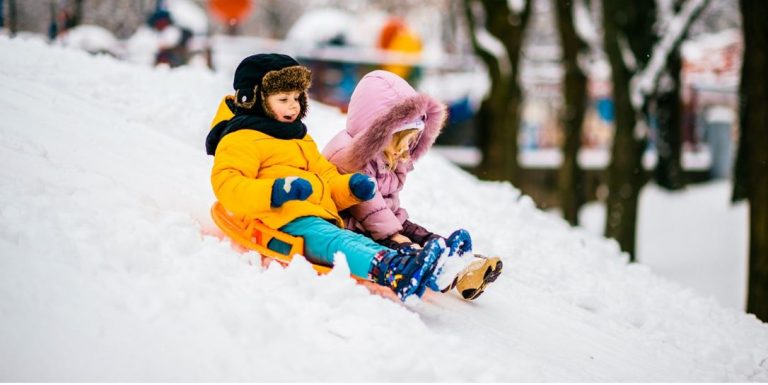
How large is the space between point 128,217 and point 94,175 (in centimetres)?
63

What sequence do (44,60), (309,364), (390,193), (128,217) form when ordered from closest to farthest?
(309,364), (128,217), (390,193), (44,60)

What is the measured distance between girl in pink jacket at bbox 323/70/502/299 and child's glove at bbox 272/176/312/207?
0.69m

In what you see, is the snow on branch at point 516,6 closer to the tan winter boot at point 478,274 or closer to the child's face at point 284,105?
the child's face at point 284,105

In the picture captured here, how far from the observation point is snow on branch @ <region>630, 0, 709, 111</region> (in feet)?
34.2

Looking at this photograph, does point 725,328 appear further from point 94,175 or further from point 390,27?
point 390,27

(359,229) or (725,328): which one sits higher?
(359,229)

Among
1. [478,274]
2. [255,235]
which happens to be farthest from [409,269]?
[255,235]

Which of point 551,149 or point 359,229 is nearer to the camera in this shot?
point 359,229

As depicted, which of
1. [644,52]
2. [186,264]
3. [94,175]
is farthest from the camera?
[644,52]

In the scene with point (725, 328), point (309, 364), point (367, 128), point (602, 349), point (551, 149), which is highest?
point (367, 128)

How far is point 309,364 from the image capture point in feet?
9.73

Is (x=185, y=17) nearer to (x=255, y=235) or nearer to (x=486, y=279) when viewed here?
(x=255, y=235)

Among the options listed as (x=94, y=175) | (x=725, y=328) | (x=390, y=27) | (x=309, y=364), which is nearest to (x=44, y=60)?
(x=94, y=175)

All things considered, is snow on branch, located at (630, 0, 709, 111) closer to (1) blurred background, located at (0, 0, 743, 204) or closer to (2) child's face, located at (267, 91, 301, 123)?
(1) blurred background, located at (0, 0, 743, 204)
